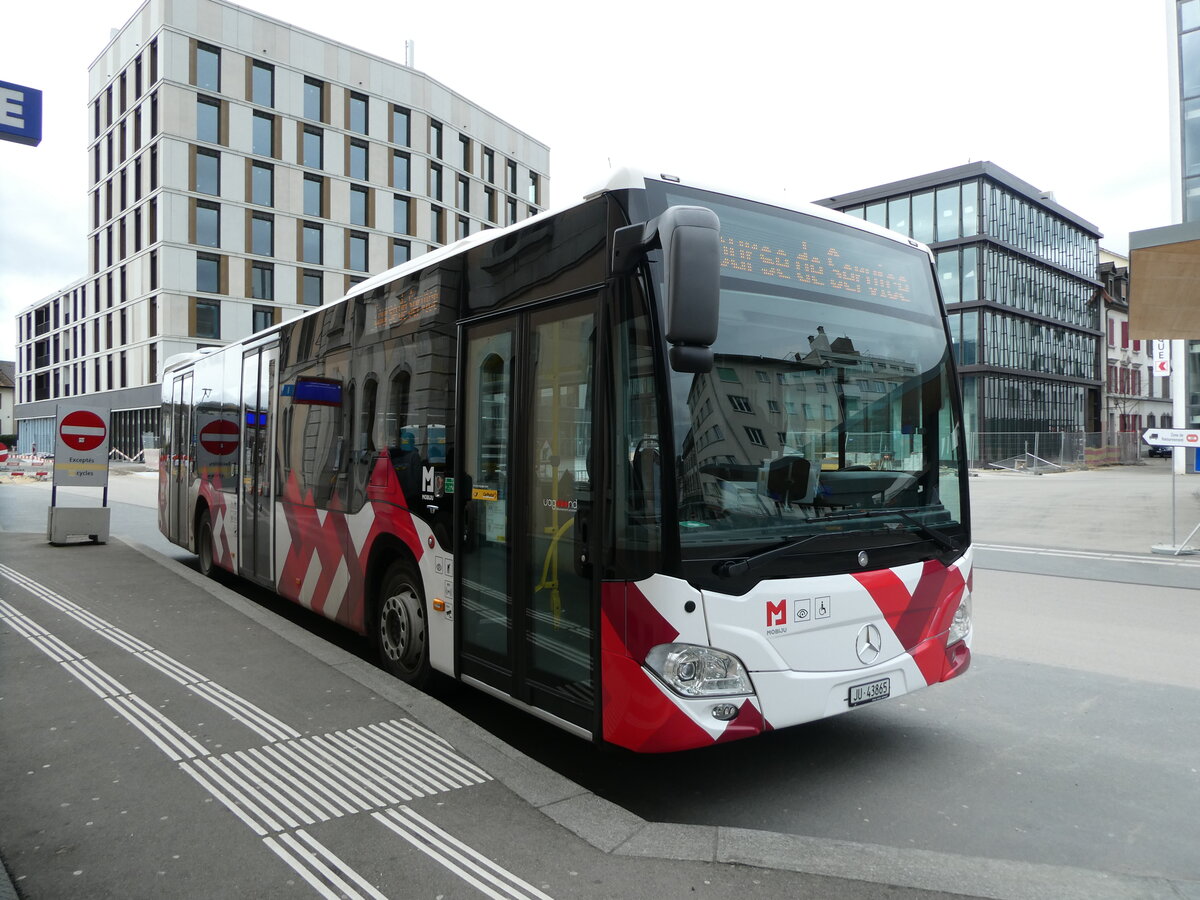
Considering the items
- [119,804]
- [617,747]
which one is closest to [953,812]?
[617,747]

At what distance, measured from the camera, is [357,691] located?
5.44 metres

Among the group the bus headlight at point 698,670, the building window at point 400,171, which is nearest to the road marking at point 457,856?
the bus headlight at point 698,670

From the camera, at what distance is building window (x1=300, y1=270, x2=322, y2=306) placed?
49.4m

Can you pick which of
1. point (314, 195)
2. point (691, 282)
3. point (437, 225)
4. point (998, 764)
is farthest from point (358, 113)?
point (998, 764)

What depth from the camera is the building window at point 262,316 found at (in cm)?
4744

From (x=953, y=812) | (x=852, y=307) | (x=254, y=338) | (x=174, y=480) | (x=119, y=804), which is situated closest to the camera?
(x=119, y=804)

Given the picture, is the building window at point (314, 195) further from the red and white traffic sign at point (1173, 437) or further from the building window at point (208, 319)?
the red and white traffic sign at point (1173, 437)

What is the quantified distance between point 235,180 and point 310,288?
6640 millimetres

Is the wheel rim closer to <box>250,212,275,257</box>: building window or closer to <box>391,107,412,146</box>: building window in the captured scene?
<box>250,212,275,257</box>: building window

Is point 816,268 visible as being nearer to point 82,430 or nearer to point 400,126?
point 82,430

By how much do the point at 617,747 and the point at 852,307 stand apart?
2472 millimetres

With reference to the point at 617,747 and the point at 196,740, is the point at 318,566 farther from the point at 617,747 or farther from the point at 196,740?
the point at 617,747

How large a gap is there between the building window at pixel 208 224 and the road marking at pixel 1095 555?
4282cm

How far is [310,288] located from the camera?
49.8 meters
